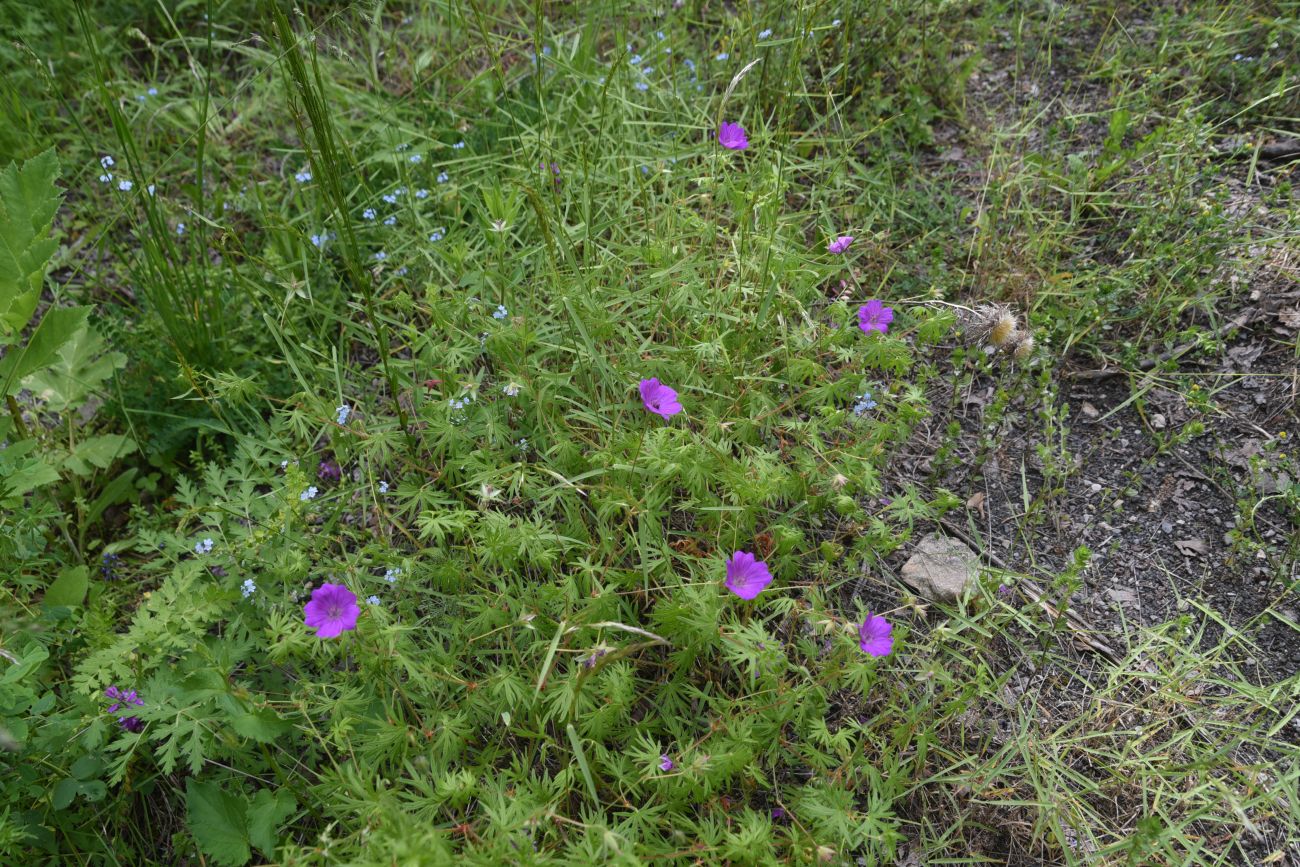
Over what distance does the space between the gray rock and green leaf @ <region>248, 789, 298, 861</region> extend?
4.81 feet

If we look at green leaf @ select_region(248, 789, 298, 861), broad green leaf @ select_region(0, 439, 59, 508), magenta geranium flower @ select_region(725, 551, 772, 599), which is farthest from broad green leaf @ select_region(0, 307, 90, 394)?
magenta geranium flower @ select_region(725, 551, 772, 599)

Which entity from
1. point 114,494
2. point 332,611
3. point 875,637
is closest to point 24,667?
point 332,611

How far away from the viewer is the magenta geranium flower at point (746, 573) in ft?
5.89

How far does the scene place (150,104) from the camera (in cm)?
332

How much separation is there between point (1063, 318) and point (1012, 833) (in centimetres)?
142

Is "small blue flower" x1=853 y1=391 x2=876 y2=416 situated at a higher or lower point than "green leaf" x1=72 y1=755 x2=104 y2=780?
higher

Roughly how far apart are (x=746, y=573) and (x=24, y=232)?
1789mm

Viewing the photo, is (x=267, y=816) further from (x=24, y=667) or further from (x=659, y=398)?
(x=659, y=398)

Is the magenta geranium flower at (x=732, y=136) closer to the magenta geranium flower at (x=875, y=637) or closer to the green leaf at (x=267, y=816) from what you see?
the magenta geranium flower at (x=875, y=637)

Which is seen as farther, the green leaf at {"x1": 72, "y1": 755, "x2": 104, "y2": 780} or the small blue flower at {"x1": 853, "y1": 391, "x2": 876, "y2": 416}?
the small blue flower at {"x1": 853, "y1": 391, "x2": 876, "y2": 416}

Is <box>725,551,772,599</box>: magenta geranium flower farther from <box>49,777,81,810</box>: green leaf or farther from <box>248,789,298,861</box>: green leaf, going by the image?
<box>49,777,81,810</box>: green leaf

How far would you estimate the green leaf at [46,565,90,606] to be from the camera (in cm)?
211

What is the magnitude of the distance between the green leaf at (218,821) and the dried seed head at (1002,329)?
6.73 feet

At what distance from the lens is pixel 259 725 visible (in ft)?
5.48
